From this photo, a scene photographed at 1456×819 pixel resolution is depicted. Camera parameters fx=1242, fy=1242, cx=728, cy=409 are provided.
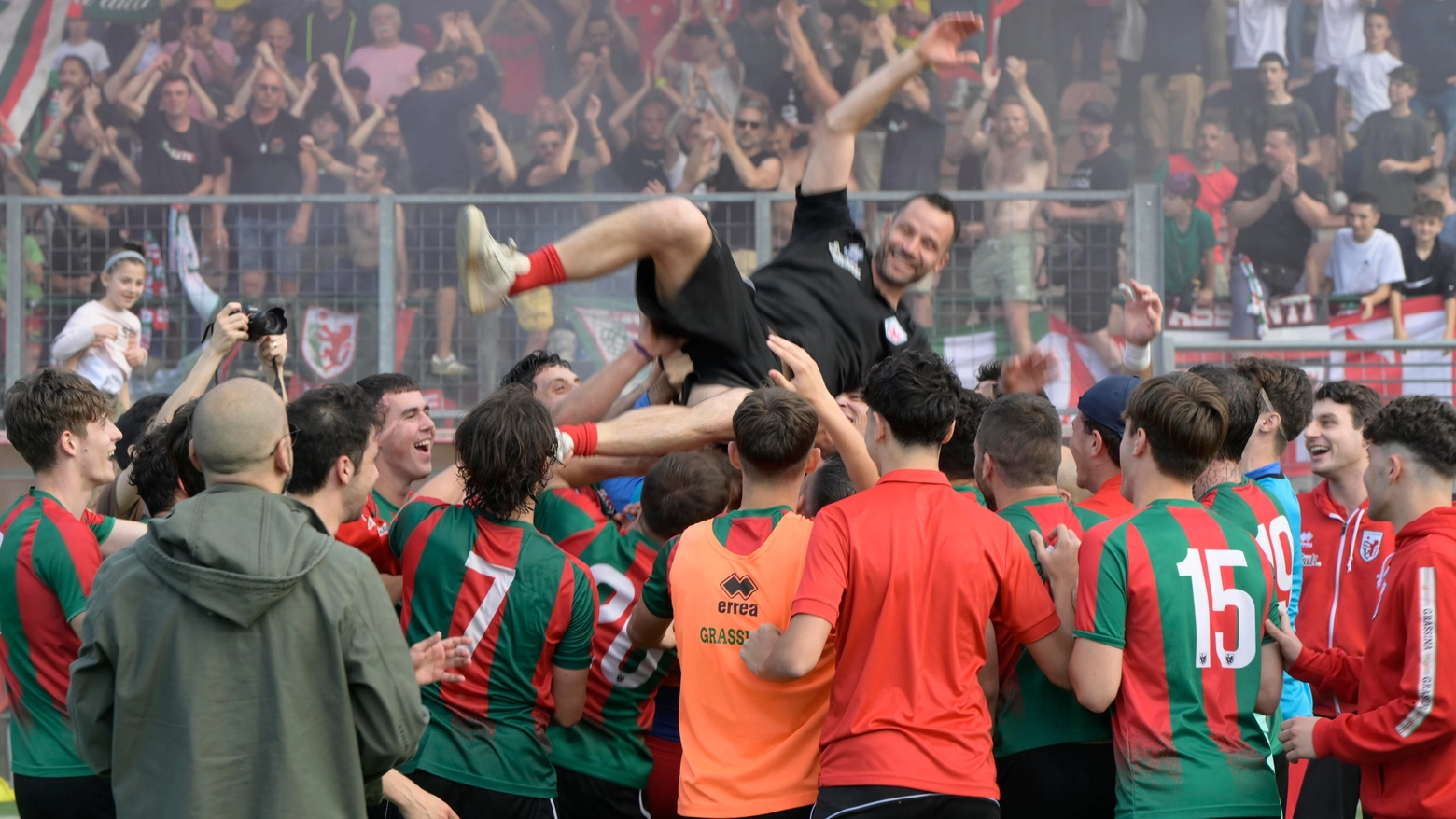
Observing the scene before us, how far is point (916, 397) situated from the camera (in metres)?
2.90

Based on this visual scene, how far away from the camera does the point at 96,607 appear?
2.40 meters

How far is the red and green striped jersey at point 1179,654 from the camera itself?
2756mm

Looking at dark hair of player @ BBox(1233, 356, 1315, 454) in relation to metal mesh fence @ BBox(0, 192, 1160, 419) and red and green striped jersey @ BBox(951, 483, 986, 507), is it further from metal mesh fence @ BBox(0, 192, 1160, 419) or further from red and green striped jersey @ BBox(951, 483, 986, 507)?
metal mesh fence @ BBox(0, 192, 1160, 419)

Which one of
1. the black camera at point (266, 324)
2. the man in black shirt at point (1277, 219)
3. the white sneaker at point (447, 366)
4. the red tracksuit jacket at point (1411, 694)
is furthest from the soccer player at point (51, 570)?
the man in black shirt at point (1277, 219)

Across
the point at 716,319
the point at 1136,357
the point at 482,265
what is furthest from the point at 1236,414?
the point at 482,265

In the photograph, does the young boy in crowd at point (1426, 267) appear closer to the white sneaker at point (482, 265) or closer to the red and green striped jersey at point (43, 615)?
the white sneaker at point (482, 265)

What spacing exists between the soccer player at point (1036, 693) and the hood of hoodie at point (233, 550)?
1641mm

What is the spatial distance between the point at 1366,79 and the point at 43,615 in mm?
11268

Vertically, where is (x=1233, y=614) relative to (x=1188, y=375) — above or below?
below

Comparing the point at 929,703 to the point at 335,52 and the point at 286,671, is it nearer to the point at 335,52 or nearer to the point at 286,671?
the point at 286,671

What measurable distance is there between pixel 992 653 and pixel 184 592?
6.04 ft

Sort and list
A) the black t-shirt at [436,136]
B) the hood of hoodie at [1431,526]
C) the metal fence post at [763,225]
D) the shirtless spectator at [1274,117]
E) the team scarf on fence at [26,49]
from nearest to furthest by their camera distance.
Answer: the hood of hoodie at [1431,526], the metal fence post at [763,225], the shirtless spectator at [1274,117], the black t-shirt at [436,136], the team scarf on fence at [26,49]

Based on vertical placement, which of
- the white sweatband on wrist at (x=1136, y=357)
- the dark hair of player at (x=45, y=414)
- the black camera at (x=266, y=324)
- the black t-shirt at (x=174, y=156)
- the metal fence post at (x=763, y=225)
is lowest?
the dark hair of player at (x=45, y=414)

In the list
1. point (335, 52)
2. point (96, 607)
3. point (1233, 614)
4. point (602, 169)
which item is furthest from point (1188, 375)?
point (335, 52)
